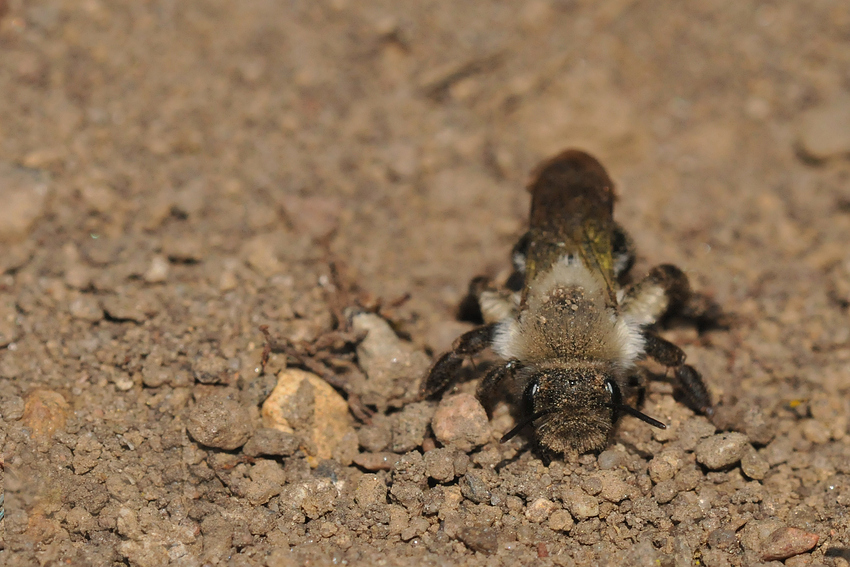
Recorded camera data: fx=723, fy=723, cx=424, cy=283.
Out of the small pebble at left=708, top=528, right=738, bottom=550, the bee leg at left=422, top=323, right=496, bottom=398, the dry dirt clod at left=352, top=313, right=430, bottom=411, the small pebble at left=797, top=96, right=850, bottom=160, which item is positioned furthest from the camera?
the small pebble at left=797, top=96, right=850, bottom=160

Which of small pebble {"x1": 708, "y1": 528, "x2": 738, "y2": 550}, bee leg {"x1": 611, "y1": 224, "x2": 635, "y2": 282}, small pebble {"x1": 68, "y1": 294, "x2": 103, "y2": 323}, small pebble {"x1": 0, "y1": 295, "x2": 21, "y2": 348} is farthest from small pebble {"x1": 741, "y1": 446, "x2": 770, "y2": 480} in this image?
small pebble {"x1": 0, "y1": 295, "x2": 21, "y2": 348}

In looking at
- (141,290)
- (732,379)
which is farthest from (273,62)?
(732,379)

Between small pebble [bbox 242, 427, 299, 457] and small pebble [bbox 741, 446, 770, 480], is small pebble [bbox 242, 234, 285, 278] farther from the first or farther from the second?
small pebble [bbox 741, 446, 770, 480]

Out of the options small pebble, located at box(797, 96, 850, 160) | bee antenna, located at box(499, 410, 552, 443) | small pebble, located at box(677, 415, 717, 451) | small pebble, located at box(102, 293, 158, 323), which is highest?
small pebble, located at box(797, 96, 850, 160)

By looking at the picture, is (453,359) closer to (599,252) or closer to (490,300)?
(490,300)

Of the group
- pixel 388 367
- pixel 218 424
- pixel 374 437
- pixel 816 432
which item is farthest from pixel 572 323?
pixel 218 424

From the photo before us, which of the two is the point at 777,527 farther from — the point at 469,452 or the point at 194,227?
the point at 194,227
